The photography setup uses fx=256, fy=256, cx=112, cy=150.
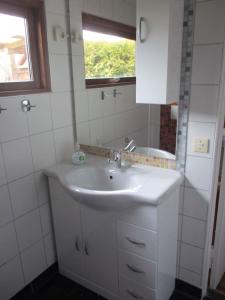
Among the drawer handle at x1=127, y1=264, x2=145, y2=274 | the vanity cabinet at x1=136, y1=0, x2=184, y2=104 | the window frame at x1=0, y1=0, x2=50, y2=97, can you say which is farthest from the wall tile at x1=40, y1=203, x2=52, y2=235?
the vanity cabinet at x1=136, y1=0, x2=184, y2=104

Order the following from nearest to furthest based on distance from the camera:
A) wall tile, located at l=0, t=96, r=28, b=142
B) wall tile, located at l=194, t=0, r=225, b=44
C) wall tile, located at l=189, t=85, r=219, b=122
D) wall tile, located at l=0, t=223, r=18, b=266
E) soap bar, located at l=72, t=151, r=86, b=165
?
1. wall tile, located at l=194, t=0, r=225, b=44
2. wall tile, located at l=189, t=85, r=219, b=122
3. wall tile, located at l=0, t=96, r=28, b=142
4. wall tile, located at l=0, t=223, r=18, b=266
5. soap bar, located at l=72, t=151, r=86, b=165

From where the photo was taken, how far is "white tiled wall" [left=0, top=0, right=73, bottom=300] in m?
1.52

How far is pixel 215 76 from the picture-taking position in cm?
131

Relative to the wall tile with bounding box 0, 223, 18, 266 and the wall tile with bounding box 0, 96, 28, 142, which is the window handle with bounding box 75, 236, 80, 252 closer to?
the wall tile with bounding box 0, 223, 18, 266

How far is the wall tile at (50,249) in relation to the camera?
186cm

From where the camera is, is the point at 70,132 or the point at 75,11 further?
the point at 70,132

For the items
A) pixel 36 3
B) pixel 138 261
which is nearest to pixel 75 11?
pixel 36 3

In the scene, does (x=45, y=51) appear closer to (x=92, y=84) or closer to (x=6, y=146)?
(x=92, y=84)

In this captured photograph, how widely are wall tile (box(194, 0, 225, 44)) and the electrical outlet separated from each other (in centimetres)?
51

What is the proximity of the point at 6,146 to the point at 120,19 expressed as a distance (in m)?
1.04

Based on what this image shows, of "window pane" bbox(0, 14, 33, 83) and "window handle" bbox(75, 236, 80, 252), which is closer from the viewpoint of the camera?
"window pane" bbox(0, 14, 33, 83)

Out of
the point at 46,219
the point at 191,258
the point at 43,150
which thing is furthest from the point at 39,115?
the point at 191,258

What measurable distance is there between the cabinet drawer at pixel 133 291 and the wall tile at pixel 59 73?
130 centimetres

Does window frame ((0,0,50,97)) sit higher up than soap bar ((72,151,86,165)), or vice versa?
window frame ((0,0,50,97))
